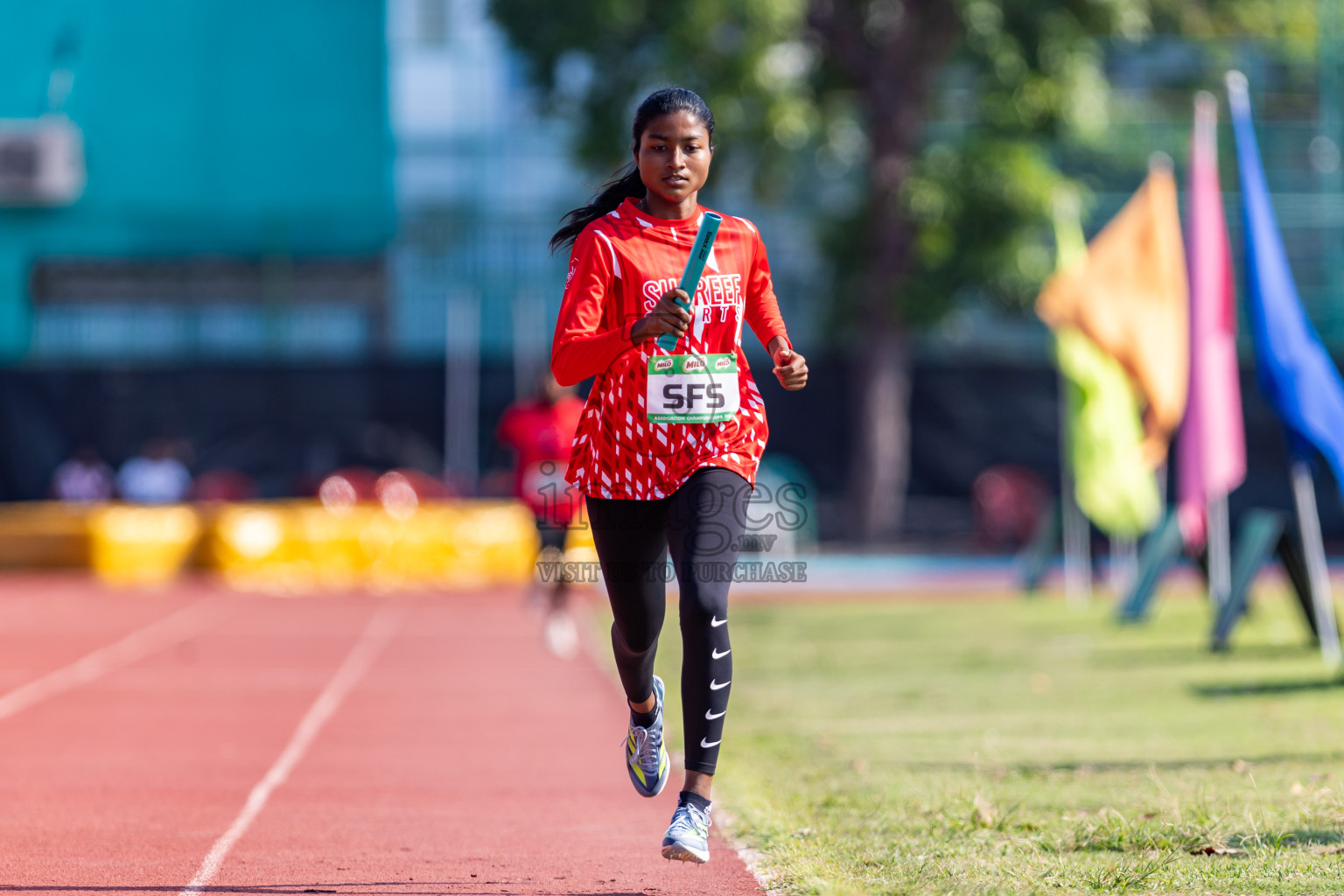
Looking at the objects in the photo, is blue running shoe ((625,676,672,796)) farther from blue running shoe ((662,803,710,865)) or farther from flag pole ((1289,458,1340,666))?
flag pole ((1289,458,1340,666))

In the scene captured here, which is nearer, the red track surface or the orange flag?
the red track surface

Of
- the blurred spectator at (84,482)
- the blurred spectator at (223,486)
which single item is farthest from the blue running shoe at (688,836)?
the blurred spectator at (84,482)

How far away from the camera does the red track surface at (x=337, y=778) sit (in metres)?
5.49

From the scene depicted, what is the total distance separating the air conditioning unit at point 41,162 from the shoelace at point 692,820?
2702 cm

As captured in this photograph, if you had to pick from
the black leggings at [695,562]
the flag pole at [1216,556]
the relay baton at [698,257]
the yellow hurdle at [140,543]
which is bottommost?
the yellow hurdle at [140,543]

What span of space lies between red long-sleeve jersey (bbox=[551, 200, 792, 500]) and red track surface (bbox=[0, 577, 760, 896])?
1.24 metres

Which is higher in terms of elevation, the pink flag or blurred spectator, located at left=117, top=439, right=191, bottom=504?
the pink flag

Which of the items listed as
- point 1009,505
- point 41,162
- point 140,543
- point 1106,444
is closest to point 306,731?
point 1106,444

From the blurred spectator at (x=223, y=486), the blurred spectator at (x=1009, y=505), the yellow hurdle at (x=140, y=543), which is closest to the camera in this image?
the yellow hurdle at (x=140, y=543)

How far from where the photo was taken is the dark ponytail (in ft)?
16.9

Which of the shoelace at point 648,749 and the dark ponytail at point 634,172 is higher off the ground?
the dark ponytail at point 634,172

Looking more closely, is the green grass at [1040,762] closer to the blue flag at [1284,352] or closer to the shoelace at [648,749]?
the shoelace at [648,749]

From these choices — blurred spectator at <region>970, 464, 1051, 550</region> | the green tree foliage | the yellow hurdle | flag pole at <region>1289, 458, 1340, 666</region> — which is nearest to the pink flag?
flag pole at <region>1289, 458, 1340, 666</region>

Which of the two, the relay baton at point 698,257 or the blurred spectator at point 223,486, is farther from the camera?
the blurred spectator at point 223,486
